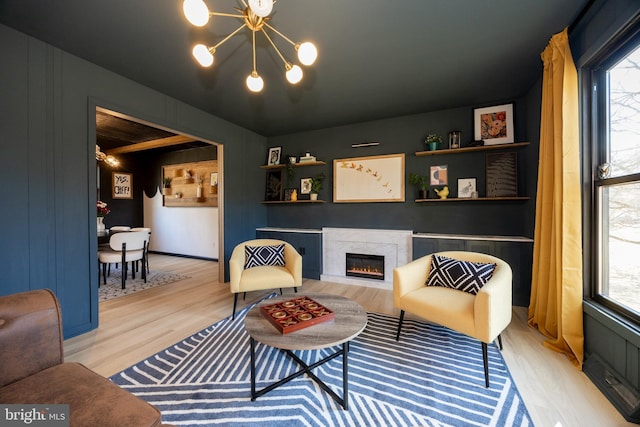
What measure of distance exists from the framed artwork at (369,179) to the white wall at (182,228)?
3.07 metres

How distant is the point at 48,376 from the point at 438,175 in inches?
Answer: 155

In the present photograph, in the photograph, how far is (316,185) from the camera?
13.8 ft

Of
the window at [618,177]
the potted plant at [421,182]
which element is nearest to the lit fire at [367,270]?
the potted plant at [421,182]

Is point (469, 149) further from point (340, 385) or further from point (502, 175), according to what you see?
point (340, 385)

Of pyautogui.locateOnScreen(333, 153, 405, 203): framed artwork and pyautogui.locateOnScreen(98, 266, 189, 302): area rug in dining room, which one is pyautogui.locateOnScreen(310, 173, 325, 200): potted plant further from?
pyautogui.locateOnScreen(98, 266, 189, 302): area rug in dining room


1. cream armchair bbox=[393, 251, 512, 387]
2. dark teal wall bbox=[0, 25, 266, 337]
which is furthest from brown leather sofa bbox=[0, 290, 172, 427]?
cream armchair bbox=[393, 251, 512, 387]

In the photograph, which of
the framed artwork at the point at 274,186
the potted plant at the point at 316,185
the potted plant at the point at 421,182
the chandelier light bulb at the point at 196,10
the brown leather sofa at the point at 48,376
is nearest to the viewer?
the brown leather sofa at the point at 48,376

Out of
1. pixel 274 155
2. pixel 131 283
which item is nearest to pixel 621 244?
pixel 274 155

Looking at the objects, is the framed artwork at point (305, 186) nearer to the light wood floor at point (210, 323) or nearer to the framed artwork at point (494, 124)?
the light wood floor at point (210, 323)

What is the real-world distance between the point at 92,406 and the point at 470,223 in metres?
3.84

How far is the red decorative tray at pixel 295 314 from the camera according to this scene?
152cm

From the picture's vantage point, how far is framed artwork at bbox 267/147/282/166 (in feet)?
15.0

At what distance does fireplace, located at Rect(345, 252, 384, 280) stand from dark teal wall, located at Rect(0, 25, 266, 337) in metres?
3.00

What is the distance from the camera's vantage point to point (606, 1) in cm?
162
